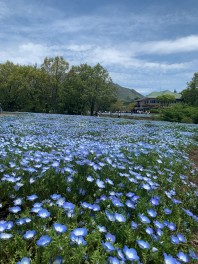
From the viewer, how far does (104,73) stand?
53094 millimetres

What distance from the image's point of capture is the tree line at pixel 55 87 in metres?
48.7

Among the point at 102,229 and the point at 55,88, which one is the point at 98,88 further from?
the point at 102,229

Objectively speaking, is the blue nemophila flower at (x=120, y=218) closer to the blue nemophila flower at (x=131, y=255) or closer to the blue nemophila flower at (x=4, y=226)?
the blue nemophila flower at (x=131, y=255)

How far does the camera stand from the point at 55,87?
52781 millimetres

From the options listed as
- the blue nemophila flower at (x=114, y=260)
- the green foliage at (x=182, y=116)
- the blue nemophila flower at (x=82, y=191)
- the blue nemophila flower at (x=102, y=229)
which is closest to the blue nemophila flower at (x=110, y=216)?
the blue nemophila flower at (x=102, y=229)

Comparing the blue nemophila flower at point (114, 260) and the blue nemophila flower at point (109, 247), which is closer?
the blue nemophila flower at point (114, 260)

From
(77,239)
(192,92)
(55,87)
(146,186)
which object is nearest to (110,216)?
(77,239)

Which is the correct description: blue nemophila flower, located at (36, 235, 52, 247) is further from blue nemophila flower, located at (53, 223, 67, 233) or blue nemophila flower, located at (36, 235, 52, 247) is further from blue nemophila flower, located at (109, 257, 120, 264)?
blue nemophila flower, located at (109, 257, 120, 264)

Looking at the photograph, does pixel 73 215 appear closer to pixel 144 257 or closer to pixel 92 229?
pixel 92 229

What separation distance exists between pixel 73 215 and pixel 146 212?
2.53 feet

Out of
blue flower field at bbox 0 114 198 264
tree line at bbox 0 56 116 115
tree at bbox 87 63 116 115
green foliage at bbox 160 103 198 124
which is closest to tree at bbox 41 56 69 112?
tree line at bbox 0 56 116 115

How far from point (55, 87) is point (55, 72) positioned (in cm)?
289

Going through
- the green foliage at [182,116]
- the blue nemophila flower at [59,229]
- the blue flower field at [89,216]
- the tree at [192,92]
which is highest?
the tree at [192,92]

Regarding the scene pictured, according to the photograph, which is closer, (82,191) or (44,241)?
(44,241)
